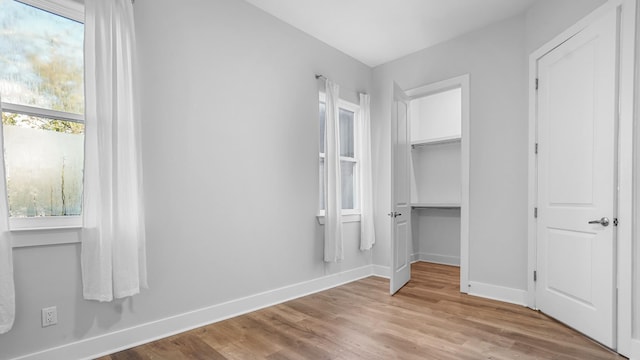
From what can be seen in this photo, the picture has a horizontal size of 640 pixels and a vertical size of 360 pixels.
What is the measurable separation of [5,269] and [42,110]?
3.20 ft

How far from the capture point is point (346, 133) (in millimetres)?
4523

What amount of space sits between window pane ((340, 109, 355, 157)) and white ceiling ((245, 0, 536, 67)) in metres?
0.87

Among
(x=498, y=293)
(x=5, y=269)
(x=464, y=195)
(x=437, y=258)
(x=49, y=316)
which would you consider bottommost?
(x=437, y=258)

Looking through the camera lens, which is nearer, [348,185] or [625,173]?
[625,173]

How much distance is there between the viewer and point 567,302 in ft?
9.04

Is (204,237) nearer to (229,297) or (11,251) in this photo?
(229,297)

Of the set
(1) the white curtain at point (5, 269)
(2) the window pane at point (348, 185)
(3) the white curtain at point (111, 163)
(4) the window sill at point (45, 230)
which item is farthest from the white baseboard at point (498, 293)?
(1) the white curtain at point (5, 269)

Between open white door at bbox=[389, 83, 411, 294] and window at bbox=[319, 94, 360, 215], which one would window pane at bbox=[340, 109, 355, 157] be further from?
open white door at bbox=[389, 83, 411, 294]

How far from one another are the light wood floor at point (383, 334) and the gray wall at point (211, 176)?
308 millimetres

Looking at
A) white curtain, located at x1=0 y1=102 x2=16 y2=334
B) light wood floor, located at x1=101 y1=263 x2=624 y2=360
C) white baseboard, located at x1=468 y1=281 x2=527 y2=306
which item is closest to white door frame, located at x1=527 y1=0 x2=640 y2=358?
light wood floor, located at x1=101 y1=263 x2=624 y2=360

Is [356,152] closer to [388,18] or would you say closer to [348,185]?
[348,185]

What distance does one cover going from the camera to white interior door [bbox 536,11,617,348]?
2.42 m

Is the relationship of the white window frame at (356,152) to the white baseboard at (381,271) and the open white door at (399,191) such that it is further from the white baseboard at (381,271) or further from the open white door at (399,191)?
the white baseboard at (381,271)

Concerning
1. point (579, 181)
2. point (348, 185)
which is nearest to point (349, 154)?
point (348, 185)
